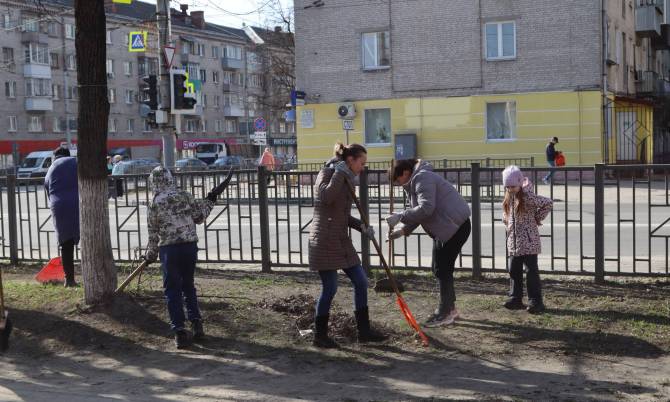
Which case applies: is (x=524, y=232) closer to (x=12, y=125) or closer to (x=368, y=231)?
(x=368, y=231)

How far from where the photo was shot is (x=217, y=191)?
7.60 meters

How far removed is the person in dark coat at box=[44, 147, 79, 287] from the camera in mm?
9711

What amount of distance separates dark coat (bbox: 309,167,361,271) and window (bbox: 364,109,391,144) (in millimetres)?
27016

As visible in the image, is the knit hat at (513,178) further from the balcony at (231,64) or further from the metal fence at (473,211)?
the balcony at (231,64)

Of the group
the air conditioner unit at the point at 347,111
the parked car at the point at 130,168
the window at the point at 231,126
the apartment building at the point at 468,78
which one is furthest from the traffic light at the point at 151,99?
the window at the point at 231,126

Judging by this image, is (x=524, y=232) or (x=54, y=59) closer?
(x=524, y=232)

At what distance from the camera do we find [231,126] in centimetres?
8612

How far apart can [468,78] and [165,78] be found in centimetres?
1846

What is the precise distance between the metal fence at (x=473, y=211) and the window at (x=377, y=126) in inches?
835

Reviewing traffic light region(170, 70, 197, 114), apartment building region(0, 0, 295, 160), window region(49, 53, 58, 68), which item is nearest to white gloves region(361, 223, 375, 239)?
traffic light region(170, 70, 197, 114)

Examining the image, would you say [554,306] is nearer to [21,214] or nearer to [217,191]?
[217,191]

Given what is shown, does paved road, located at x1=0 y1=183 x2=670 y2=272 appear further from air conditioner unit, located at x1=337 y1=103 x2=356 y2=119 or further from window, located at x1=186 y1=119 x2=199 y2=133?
window, located at x1=186 y1=119 x2=199 y2=133

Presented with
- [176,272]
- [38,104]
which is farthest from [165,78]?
[38,104]

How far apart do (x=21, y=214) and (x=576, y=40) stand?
23.2 metres
